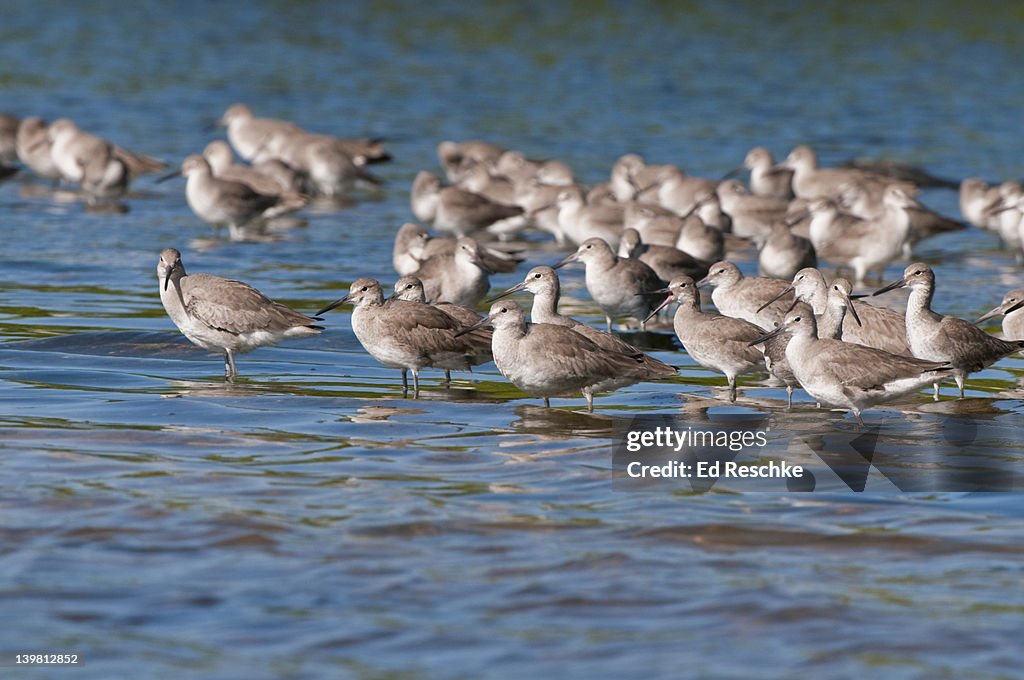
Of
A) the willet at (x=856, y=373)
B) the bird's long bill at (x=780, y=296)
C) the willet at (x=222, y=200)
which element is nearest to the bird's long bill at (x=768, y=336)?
the willet at (x=856, y=373)

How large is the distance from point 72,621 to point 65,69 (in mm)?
30238

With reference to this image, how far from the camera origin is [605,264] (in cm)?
1409

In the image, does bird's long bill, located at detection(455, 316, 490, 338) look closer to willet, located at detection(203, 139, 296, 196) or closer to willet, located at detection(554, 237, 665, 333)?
willet, located at detection(554, 237, 665, 333)

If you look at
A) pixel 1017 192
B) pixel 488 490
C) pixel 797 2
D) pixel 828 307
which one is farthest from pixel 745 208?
pixel 797 2

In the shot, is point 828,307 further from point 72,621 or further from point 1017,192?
point 1017,192

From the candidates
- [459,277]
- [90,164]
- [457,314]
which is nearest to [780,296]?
[457,314]

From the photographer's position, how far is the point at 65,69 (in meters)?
34.8

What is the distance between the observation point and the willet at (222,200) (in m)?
19.1

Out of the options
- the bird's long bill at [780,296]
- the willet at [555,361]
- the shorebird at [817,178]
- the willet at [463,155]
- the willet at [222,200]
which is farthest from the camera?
the willet at [463,155]

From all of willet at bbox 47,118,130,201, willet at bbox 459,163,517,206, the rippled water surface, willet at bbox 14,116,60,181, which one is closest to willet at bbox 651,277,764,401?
the rippled water surface

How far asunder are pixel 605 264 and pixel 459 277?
1.30 metres

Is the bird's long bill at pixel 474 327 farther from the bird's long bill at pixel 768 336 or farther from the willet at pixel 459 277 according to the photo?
the willet at pixel 459 277

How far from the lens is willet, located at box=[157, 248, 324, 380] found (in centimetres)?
1153

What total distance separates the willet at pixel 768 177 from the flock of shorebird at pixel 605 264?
0.02m
